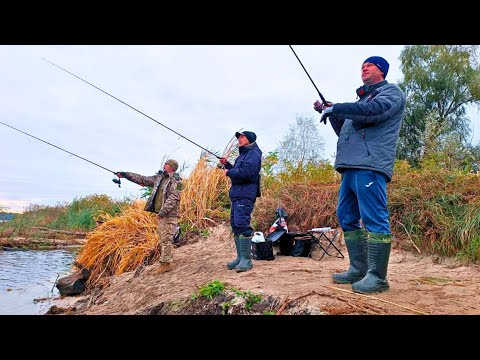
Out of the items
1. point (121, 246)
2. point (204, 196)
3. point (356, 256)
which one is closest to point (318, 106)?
point (356, 256)

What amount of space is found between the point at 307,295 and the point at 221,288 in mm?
1018

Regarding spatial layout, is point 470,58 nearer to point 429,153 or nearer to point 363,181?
point 429,153

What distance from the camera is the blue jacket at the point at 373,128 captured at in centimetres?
396

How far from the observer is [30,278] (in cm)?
968

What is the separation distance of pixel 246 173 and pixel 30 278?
6.41m

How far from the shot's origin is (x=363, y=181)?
13.3 feet

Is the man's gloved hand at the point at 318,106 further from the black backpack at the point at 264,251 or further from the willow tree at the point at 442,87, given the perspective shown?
the willow tree at the point at 442,87

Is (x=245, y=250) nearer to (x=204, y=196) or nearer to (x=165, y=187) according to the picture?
(x=165, y=187)

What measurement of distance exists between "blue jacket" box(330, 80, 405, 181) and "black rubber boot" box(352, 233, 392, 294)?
0.59 metres

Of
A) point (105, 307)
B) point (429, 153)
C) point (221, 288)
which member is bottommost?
point (105, 307)

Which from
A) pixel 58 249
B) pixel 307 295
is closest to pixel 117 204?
pixel 58 249

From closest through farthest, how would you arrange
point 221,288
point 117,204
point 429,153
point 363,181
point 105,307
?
point 363,181 < point 221,288 < point 105,307 < point 429,153 < point 117,204

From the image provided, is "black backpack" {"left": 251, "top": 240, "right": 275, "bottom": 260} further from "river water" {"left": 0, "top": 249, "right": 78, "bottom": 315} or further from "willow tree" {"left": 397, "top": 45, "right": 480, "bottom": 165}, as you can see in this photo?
"willow tree" {"left": 397, "top": 45, "right": 480, "bottom": 165}

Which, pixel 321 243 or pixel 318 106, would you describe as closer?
pixel 318 106
